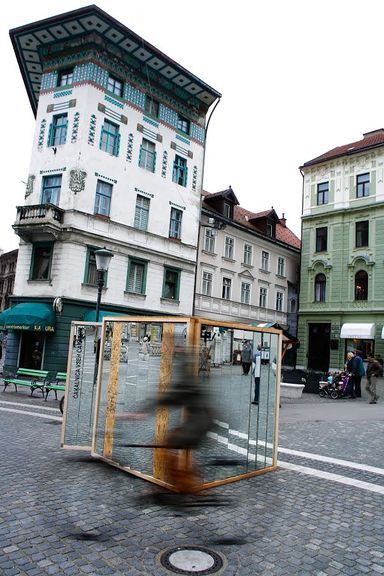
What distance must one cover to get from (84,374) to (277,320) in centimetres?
3348

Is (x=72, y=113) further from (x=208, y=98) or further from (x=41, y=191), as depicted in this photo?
(x=208, y=98)

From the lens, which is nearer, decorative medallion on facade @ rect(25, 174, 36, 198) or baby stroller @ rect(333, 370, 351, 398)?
baby stroller @ rect(333, 370, 351, 398)

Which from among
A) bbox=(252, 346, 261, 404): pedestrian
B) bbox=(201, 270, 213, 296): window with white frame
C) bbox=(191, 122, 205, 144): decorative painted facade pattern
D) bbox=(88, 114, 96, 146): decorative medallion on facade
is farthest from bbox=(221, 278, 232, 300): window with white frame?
bbox=(252, 346, 261, 404): pedestrian

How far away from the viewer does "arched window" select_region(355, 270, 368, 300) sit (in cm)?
3453

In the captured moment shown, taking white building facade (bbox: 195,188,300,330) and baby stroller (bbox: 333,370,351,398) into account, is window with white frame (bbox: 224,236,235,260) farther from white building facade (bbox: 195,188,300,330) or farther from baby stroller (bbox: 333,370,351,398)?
baby stroller (bbox: 333,370,351,398)

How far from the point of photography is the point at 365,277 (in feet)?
114

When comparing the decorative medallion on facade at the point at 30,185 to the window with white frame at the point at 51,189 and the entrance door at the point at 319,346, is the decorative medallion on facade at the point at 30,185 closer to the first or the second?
the window with white frame at the point at 51,189

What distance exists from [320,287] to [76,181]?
73.2ft

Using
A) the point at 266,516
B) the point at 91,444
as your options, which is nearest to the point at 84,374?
the point at 91,444

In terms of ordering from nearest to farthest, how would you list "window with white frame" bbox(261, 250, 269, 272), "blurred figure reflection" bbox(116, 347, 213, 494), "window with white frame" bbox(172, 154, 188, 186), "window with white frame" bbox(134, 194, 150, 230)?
"blurred figure reflection" bbox(116, 347, 213, 494), "window with white frame" bbox(134, 194, 150, 230), "window with white frame" bbox(172, 154, 188, 186), "window with white frame" bbox(261, 250, 269, 272)

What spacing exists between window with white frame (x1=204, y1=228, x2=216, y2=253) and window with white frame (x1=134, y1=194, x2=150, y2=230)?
26.0 feet

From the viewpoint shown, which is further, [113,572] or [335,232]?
[335,232]

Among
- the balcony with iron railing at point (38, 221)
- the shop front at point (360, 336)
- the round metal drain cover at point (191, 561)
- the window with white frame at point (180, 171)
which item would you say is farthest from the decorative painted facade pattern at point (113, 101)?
the round metal drain cover at point (191, 561)

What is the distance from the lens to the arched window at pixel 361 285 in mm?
34531
